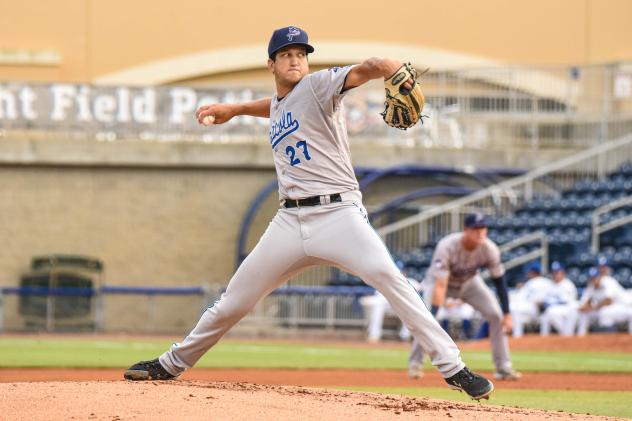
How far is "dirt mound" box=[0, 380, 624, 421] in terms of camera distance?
6.75 meters

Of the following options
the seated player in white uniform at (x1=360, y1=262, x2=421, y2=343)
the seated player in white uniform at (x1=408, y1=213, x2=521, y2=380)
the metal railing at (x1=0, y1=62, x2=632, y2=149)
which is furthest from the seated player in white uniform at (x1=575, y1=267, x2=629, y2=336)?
the seated player in white uniform at (x1=408, y1=213, x2=521, y2=380)

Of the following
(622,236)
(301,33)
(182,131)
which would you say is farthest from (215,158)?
(301,33)

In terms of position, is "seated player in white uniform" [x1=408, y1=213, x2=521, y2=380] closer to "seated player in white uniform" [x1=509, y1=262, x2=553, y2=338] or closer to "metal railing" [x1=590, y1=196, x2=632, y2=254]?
"seated player in white uniform" [x1=509, y1=262, x2=553, y2=338]

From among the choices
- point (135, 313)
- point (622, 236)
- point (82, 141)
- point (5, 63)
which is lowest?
point (135, 313)

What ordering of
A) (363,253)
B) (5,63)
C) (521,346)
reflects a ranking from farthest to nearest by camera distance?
1. (5,63)
2. (521,346)
3. (363,253)

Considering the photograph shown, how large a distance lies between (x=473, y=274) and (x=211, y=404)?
5.92 m

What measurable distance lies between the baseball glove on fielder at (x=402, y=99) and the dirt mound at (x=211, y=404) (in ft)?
5.24

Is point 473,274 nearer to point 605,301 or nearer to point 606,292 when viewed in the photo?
point 606,292

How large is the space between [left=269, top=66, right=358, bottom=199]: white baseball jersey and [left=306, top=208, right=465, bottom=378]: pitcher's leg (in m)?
0.23

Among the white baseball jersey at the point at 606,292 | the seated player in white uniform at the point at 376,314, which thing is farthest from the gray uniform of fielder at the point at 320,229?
the seated player in white uniform at the point at 376,314

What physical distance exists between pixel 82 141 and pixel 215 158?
2760 millimetres

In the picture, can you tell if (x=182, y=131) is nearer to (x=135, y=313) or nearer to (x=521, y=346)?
(x=135, y=313)

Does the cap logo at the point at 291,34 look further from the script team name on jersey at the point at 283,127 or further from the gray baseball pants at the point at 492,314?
the gray baseball pants at the point at 492,314

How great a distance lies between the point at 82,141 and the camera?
2692cm
